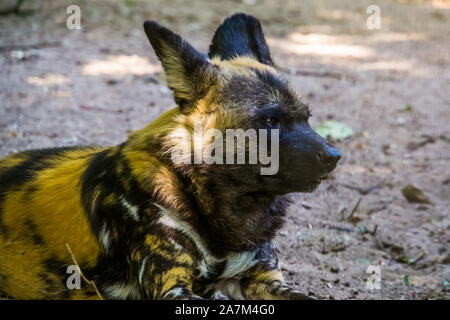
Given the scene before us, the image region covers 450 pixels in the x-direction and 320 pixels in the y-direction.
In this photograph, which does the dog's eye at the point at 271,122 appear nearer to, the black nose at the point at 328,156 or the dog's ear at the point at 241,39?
the black nose at the point at 328,156

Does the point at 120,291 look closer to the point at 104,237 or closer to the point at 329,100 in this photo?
the point at 104,237

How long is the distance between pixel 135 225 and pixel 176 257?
0.89 feet

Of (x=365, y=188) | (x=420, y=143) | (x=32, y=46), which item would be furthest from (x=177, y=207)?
(x=32, y=46)

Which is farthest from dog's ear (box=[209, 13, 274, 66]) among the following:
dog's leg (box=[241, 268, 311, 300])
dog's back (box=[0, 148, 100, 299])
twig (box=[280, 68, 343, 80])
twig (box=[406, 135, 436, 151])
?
twig (box=[280, 68, 343, 80])

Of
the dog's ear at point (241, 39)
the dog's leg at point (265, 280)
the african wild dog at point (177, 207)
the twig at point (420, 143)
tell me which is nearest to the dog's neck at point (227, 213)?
the african wild dog at point (177, 207)

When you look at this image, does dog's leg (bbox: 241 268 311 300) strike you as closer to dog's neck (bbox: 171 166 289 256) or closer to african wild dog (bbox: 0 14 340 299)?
african wild dog (bbox: 0 14 340 299)

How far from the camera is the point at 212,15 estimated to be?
991cm

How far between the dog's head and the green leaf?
293 centimetres

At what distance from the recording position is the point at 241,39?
3963 millimetres

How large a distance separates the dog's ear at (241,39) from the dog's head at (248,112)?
0.42 m

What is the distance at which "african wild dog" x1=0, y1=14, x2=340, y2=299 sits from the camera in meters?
3.27

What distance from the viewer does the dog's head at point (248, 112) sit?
3.29m

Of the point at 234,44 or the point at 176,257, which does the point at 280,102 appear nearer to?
the point at 234,44
